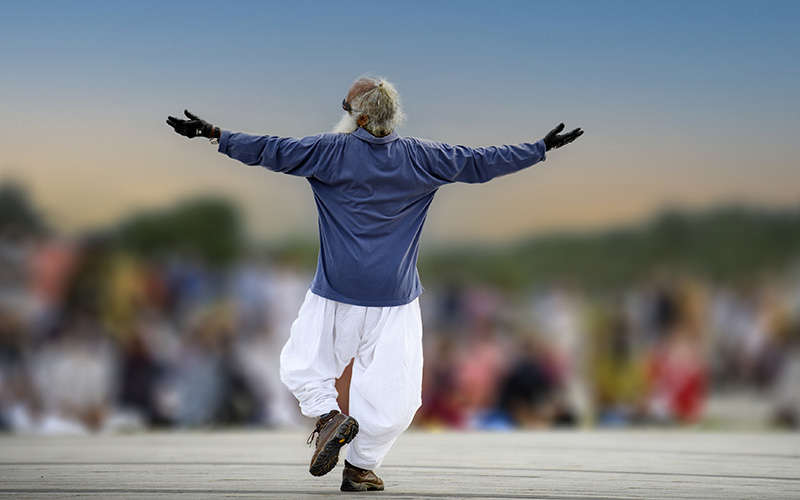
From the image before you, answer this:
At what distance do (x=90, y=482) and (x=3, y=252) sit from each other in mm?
5813

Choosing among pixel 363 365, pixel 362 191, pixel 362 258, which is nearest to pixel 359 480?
pixel 363 365

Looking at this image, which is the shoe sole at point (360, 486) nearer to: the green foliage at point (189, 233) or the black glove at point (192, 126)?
the black glove at point (192, 126)

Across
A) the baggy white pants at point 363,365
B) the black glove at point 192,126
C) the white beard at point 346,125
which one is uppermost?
the white beard at point 346,125

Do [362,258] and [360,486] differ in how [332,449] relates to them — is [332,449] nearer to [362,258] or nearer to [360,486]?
[360,486]

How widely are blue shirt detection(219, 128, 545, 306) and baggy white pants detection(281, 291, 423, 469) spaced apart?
79mm

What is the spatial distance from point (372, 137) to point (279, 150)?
39 cm

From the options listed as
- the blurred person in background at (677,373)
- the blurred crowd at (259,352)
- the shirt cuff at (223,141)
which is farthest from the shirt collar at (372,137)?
the blurred person in background at (677,373)

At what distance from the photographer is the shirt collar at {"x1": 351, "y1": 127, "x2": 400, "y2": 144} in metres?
4.17

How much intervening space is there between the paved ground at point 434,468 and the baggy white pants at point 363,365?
0.24 metres

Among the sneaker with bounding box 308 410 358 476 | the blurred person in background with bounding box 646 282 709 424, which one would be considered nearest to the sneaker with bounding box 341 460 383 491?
the sneaker with bounding box 308 410 358 476

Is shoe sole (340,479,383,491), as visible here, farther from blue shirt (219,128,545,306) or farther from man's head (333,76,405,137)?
man's head (333,76,405,137)

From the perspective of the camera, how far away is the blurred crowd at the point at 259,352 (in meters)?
8.94

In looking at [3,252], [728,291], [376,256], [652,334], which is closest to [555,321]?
[652,334]

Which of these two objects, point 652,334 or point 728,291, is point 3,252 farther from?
point 728,291
